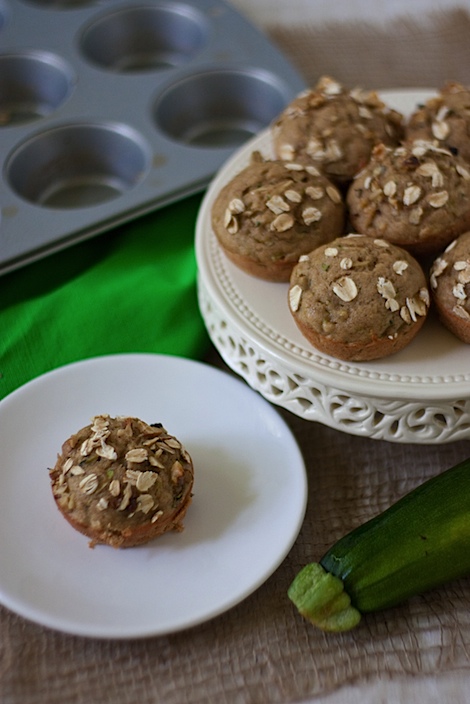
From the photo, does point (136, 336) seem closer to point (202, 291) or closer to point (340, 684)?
point (202, 291)

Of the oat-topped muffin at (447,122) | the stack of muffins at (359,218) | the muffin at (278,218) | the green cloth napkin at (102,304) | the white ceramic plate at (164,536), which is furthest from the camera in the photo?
the green cloth napkin at (102,304)

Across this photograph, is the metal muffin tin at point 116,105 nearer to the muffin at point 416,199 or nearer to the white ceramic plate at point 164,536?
the white ceramic plate at point 164,536

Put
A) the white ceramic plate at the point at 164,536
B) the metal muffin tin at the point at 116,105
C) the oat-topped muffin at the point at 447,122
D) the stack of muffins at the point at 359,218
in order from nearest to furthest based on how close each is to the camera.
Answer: the white ceramic plate at the point at 164,536, the stack of muffins at the point at 359,218, the oat-topped muffin at the point at 447,122, the metal muffin tin at the point at 116,105

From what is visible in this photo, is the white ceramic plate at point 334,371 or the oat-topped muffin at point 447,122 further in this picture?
the oat-topped muffin at point 447,122

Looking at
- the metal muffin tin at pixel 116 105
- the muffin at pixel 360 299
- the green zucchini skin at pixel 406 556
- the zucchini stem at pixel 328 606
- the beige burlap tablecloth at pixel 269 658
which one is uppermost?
the muffin at pixel 360 299

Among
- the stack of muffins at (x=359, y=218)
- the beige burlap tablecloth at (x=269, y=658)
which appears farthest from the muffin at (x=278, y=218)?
the beige burlap tablecloth at (x=269, y=658)

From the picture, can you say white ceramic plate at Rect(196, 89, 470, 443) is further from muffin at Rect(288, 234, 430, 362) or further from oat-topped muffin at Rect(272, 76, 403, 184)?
oat-topped muffin at Rect(272, 76, 403, 184)
